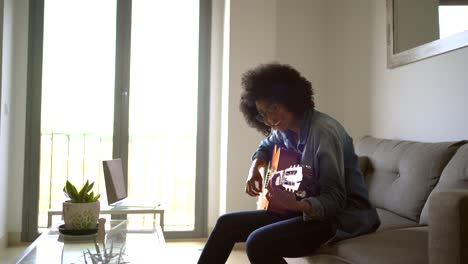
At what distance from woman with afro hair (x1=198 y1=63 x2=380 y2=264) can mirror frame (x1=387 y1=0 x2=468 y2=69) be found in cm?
80

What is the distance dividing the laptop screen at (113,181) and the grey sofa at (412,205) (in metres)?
1.30

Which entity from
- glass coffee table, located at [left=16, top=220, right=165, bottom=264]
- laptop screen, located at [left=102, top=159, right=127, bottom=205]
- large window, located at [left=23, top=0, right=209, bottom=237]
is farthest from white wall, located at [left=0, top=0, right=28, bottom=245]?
glass coffee table, located at [left=16, top=220, right=165, bottom=264]

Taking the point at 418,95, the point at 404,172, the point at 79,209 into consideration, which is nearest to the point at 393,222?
the point at 404,172

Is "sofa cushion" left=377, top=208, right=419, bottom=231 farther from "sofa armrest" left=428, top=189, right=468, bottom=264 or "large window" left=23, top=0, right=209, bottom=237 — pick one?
"large window" left=23, top=0, right=209, bottom=237

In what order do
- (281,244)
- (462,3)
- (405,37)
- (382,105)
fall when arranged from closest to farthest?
(281,244), (462,3), (405,37), (382,105)

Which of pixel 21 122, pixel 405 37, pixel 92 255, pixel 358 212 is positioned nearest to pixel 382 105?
pixel 405 37

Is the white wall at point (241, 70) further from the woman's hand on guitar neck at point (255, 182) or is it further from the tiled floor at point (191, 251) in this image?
the woman's hand on guitar neck at point (255, 182)

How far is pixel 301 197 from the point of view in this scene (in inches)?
57.9

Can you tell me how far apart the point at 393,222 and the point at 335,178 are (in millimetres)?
504

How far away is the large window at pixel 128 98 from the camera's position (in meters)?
3.13

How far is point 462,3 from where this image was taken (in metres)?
1.95

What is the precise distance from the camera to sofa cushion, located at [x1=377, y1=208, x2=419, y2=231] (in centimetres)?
169

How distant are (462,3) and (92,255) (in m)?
2.00

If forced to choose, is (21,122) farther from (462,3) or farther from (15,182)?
(462,3)
